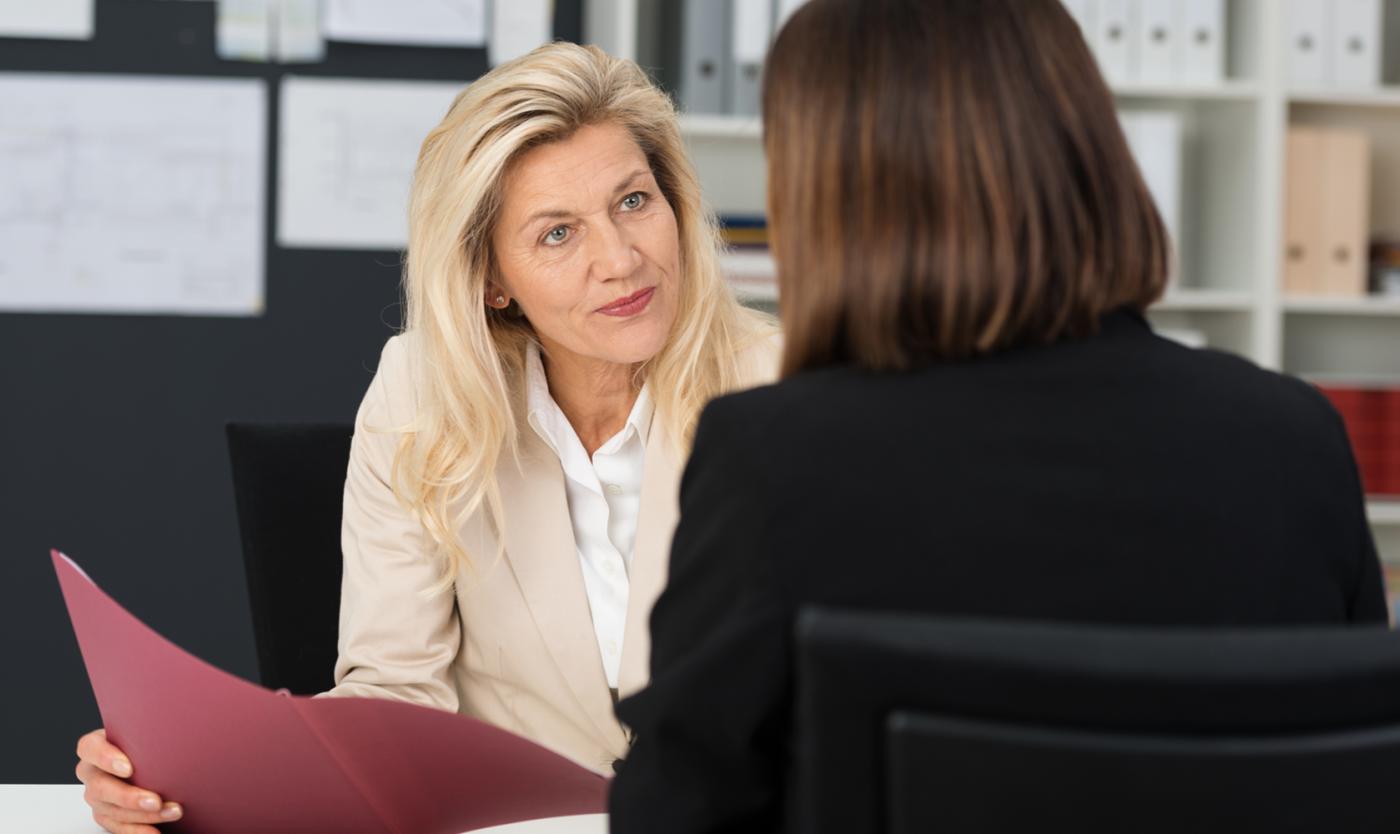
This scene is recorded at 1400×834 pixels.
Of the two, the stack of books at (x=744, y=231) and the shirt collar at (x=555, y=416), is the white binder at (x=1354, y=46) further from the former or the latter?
the shirt collar at (x=555, y=416)

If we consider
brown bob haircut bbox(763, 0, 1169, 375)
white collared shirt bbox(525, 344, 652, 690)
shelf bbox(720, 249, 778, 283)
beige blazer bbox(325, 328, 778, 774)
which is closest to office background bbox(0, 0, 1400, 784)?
shelf bbox(720, 249, 778, 283)

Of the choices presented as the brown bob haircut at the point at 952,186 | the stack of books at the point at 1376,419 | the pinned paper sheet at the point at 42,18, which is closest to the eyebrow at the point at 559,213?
the brown bob haircut at the point at 952,186

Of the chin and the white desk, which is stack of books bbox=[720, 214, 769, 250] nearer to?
the chin

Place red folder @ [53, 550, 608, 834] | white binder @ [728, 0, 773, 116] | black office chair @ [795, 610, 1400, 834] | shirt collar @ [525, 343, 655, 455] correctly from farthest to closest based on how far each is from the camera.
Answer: white binder @ [728, 0, 773, 116] → shirt collar @ [525, 343, 655, 455] → red folder @ [53, 550, 608, 834] → black office chair @ [795, 610, 1400, 834]

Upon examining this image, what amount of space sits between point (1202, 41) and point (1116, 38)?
0.18 metres

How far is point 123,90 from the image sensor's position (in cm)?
285

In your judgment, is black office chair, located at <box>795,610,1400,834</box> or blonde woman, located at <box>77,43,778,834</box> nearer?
black office chair, located at <box>795,610,1400,834</box>

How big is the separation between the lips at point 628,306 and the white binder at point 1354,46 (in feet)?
6.50

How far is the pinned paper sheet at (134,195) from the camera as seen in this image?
284 centimetres

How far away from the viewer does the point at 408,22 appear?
9.48 feet

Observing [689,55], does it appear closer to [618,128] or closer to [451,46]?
[451,46]

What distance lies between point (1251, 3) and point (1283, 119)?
0.26 m

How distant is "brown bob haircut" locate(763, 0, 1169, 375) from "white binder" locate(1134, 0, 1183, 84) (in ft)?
7.29

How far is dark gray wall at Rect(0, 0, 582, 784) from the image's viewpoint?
2.87 metres
